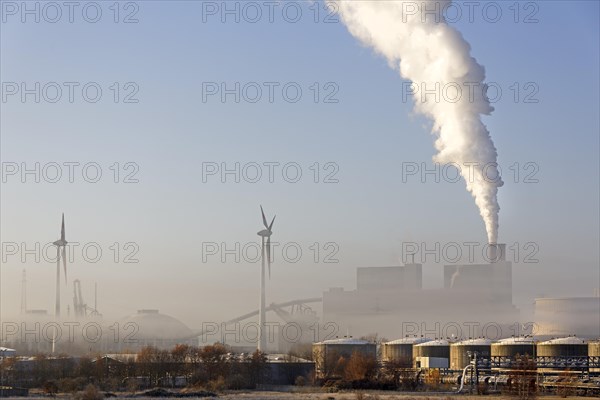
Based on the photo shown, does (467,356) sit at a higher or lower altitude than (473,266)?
lower

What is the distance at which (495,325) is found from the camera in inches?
6403

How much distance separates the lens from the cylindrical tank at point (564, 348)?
11462cm

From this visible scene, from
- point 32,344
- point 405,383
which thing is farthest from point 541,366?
point 32,344

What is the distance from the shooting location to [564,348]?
4545 inches

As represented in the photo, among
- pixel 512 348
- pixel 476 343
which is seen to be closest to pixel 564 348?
pixel 512 348

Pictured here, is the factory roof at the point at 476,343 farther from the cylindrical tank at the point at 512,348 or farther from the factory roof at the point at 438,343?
the factory roof at the point at 438,343

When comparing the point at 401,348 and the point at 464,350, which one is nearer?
the point at 464,350

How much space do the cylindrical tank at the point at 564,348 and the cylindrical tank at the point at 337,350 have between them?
19094mm

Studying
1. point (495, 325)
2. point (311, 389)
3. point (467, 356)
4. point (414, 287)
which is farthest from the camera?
point (414, 287)

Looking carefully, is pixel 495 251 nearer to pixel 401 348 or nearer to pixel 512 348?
pixel 512 348

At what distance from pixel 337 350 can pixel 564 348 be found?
25904mm

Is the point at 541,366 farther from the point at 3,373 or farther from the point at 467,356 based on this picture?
the point at 3,373

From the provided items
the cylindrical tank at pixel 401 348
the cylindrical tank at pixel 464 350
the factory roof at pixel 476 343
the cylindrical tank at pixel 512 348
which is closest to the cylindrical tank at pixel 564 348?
the cylindrical tank at pixel 512 348

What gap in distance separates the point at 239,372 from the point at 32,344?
3706 inches
